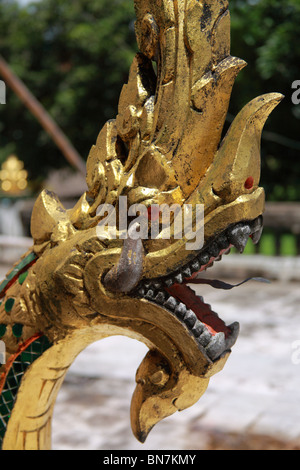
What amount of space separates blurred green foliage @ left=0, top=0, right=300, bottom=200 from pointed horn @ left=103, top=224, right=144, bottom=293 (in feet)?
20.1

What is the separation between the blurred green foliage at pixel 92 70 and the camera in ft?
22.8

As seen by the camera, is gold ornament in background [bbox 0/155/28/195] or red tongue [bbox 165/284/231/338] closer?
red tongue [bbox 165/284/231/338]

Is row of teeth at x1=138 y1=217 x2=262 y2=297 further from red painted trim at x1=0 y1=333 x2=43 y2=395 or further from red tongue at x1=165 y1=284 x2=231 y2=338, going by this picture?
red painted trim at x1=0 y1=333 x2=43 y2=395

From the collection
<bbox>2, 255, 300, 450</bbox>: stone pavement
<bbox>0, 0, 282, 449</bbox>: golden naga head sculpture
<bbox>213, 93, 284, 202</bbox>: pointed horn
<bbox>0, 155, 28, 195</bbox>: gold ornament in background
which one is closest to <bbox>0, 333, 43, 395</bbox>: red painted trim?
<bbox>0, 0, 282, 449</bbox>: golden naga head sculpture

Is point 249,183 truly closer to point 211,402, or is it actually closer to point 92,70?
point 211,402

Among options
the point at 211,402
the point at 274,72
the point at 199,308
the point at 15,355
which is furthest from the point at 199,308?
the point at 274,72

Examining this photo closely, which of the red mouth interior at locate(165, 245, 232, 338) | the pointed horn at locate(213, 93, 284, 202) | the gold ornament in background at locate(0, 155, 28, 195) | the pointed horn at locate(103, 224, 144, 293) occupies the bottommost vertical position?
the gold ornament in background at locate(0, 155, 28, 195)

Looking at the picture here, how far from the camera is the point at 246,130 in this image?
Answer: 2.89ft

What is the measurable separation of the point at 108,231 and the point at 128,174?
0.10 meters

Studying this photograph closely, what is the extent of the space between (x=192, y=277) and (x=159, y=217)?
0.39 feet

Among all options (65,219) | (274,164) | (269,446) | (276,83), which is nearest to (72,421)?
(269,446)

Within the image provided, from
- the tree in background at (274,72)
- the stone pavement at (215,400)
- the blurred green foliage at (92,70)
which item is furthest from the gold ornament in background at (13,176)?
the stone pavement at (215,400)

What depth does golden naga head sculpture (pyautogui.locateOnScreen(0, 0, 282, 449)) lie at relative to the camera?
896mm

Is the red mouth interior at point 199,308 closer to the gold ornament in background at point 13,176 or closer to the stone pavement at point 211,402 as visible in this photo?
the stone pavement at point 211,402
